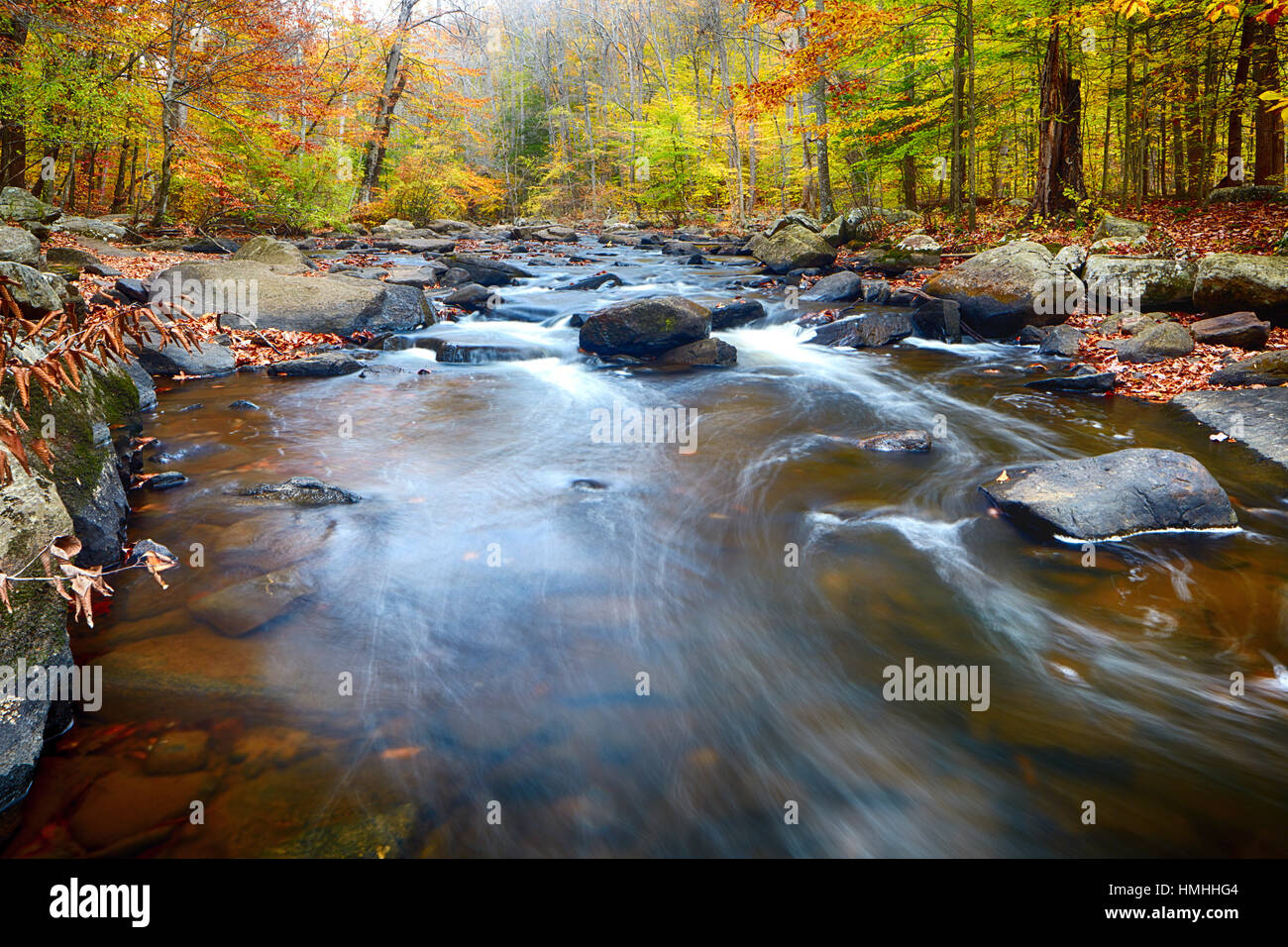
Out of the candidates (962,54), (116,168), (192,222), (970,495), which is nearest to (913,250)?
(962,54)

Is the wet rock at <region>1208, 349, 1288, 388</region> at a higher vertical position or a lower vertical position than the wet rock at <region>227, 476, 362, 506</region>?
higher

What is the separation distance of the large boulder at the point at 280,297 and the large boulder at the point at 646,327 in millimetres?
3336

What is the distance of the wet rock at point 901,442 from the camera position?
21.3ft

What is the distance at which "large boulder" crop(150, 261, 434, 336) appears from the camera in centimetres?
993

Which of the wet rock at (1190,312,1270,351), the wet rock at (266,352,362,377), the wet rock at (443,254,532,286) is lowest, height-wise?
the wet rock at (266,352,362,377)

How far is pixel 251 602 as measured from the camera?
3.67 meters

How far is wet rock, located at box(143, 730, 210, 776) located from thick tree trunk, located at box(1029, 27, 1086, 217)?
56.3 feet

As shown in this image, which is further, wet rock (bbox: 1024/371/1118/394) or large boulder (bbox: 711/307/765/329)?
large boulder (bbox: 711/307/765/329)

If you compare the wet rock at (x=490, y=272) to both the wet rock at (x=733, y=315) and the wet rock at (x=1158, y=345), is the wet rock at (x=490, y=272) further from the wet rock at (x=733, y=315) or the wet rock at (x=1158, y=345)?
the wet rock at (x=1158, y=345)

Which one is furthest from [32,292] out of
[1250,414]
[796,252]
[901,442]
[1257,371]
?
[796,252]

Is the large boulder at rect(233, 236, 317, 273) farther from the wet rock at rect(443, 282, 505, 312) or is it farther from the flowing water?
the flowing water

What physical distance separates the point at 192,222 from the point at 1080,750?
2156 centimetres

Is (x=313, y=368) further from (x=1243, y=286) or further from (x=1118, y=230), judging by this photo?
(x=1118, y=230)

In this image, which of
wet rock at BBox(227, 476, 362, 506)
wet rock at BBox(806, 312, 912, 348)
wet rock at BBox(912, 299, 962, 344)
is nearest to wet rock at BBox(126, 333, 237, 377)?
wet rock at BBox(227, 476, 362, 506)
